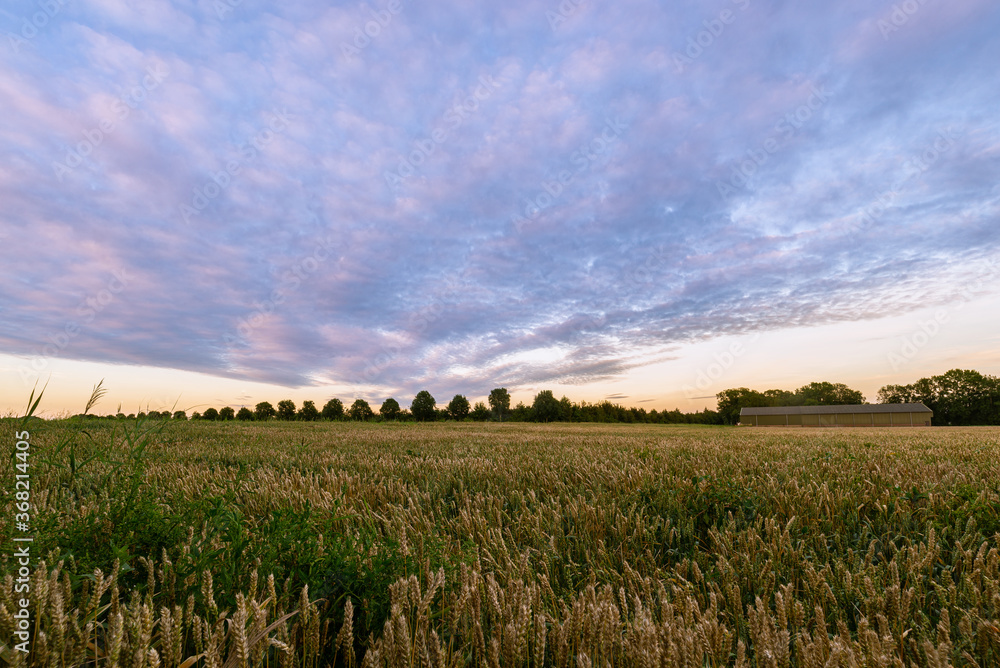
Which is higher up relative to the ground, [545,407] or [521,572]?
[545,407]

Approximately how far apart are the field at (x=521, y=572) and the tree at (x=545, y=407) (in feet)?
233

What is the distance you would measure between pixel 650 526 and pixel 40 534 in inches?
145

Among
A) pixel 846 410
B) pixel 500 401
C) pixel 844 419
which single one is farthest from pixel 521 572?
pixel 846 410

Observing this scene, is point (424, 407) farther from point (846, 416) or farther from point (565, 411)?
point (846, 416)

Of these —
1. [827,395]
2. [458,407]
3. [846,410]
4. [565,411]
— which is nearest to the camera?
[458,407]

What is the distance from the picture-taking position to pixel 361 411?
179 ft

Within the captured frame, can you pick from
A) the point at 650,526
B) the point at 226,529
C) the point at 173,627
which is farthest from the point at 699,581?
the point at 226,529

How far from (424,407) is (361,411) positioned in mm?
11589

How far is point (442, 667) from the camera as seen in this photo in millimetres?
1468

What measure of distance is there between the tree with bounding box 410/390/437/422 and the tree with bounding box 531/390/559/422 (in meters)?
19.4

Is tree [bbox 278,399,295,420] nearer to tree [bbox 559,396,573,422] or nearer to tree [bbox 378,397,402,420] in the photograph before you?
tree [bbox 378,397,402,420]

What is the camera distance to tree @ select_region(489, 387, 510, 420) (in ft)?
328

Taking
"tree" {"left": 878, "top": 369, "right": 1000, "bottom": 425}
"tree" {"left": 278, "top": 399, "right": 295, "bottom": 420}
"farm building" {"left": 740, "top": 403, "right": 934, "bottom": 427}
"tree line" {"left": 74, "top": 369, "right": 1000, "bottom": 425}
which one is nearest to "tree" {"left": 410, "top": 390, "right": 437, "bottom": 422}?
"tree line" {"left": 74, "top": 369, "right": 1000, "bottom": 425}

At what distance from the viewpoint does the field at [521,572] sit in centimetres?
158
